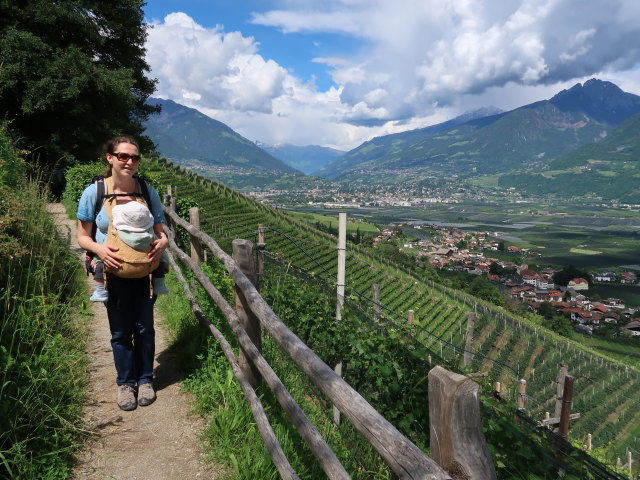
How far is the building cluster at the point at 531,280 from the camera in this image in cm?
7269

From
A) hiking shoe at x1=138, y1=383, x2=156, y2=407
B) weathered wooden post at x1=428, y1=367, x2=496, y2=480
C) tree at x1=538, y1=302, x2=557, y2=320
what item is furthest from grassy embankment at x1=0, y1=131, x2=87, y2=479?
tree at x1=538, y1=302, x2=557, y2=320

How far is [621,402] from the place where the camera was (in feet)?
135

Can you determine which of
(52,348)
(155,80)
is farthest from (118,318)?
(155,80)

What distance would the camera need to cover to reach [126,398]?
119 inches

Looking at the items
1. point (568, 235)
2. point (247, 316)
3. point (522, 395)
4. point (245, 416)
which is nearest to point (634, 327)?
point (522, 395)

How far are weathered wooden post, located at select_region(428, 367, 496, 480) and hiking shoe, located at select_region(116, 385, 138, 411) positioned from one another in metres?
2.54

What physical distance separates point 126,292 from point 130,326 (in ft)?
0.89

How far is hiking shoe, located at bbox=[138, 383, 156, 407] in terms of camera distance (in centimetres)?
310

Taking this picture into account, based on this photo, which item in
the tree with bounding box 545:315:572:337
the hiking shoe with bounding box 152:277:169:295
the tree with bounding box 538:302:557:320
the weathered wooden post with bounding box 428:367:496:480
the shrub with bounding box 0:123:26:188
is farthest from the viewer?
the tree with bounding box 538:302:557:320

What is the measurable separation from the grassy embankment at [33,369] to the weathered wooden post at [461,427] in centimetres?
196

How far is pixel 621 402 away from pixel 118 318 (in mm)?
52453

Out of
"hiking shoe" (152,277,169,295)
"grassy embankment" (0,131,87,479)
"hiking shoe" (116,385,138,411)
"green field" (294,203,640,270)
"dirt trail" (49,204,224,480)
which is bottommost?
"green field" (294,203,640,270)

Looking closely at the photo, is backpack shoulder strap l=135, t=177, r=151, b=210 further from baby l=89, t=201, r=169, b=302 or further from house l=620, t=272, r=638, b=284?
house l=620, t=272, r=638, b=284

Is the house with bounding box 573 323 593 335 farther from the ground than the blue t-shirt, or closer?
closer
